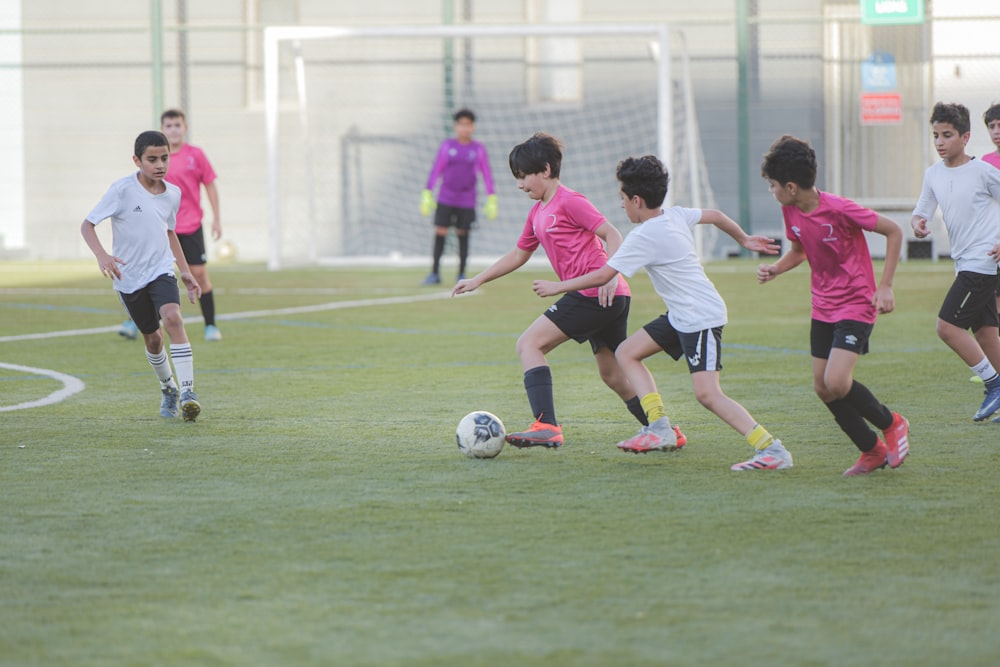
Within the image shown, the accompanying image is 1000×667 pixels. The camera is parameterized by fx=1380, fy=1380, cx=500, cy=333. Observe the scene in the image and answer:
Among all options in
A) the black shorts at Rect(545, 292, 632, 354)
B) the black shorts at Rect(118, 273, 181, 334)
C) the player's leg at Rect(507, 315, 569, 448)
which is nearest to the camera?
the player's leg at Rect(507, 315, 569, 448)

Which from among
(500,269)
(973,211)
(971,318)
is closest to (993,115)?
(973,211)

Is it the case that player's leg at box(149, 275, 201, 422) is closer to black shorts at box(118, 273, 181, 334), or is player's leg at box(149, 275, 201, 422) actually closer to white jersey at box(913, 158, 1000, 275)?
black shorts at box(118, 273, 181, 334)

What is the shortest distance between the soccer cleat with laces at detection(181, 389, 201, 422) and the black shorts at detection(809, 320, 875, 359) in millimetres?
3086

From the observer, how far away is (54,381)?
8508 mm

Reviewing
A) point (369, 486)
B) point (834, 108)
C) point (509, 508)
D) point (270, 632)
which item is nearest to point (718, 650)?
point (270, 632)

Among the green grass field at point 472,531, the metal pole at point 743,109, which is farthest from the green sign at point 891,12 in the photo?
the green grass field at point 472,531

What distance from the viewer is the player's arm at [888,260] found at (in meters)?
5.17

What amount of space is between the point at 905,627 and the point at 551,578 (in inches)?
38.4

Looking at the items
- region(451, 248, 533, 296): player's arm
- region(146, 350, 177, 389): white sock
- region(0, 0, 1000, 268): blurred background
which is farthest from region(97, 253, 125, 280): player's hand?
region(0, 0, 1000, 268): blurred background

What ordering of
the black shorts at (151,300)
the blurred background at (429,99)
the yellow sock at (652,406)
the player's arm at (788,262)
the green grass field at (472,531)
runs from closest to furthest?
the green grass field at (472,531) < the player's arm at (788,262) < the yellow sock at (652,406) < the black shorts at (151,300) < the blurred background at (429,99)

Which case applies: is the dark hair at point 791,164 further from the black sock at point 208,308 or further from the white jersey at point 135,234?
the black sock at point 208,308

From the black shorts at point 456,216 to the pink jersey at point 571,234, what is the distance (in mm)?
10629

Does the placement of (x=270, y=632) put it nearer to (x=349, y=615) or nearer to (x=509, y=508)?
(x=349, y=615)

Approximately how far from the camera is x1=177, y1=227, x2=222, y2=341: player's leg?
36.1ft
